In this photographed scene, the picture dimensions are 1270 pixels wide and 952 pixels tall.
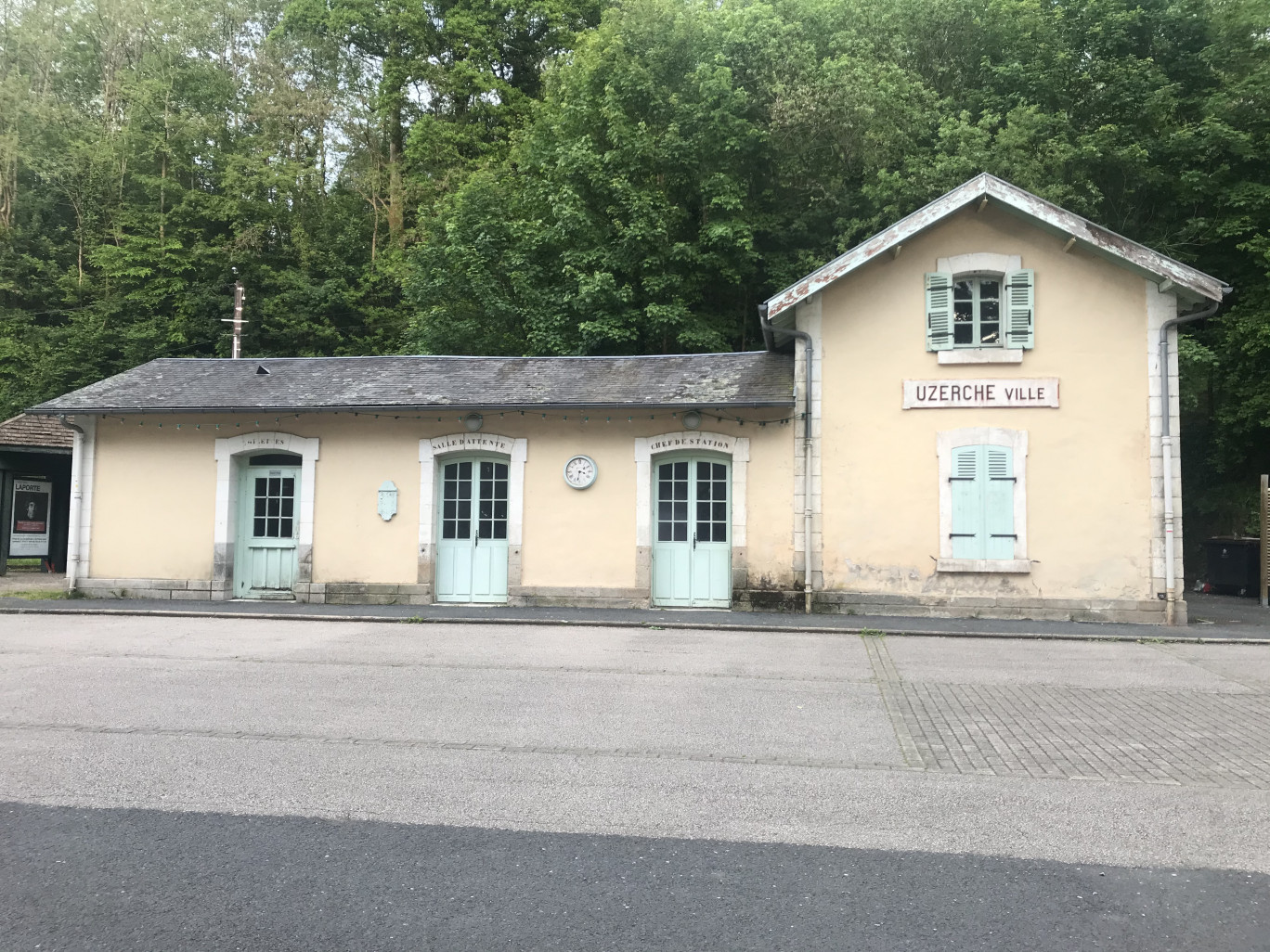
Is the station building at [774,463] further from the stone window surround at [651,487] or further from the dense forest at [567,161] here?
the dense forest at [567,161]

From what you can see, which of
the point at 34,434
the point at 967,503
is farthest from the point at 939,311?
the point at 34,434

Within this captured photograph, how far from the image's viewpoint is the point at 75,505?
Result: 15.4 m

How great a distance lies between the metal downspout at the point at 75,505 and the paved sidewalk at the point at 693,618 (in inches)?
26.7

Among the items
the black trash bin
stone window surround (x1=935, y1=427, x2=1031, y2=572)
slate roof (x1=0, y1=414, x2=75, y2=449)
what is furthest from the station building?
the black trash bin

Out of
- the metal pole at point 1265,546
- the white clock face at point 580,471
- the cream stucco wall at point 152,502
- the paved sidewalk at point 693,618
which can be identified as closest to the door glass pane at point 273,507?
the cream stucco wall at point 152,502

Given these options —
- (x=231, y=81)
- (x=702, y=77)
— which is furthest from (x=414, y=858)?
(x=231, y=81)

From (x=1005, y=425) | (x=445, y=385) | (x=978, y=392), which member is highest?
(x=445, y=385)

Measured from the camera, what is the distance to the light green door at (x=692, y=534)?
46.8ft

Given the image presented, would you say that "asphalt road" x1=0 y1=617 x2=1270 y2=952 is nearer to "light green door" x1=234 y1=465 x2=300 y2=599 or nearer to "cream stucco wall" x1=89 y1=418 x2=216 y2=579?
"light green door" x1=234 y1=465 x2=300 y2=599

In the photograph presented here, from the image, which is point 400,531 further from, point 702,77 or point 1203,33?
point 1203,33

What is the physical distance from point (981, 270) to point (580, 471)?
6.46 m

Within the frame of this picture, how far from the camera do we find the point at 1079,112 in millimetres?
22797

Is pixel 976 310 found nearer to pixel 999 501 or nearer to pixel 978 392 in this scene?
pixel 978 392

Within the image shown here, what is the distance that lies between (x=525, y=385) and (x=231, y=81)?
83.3 feet
